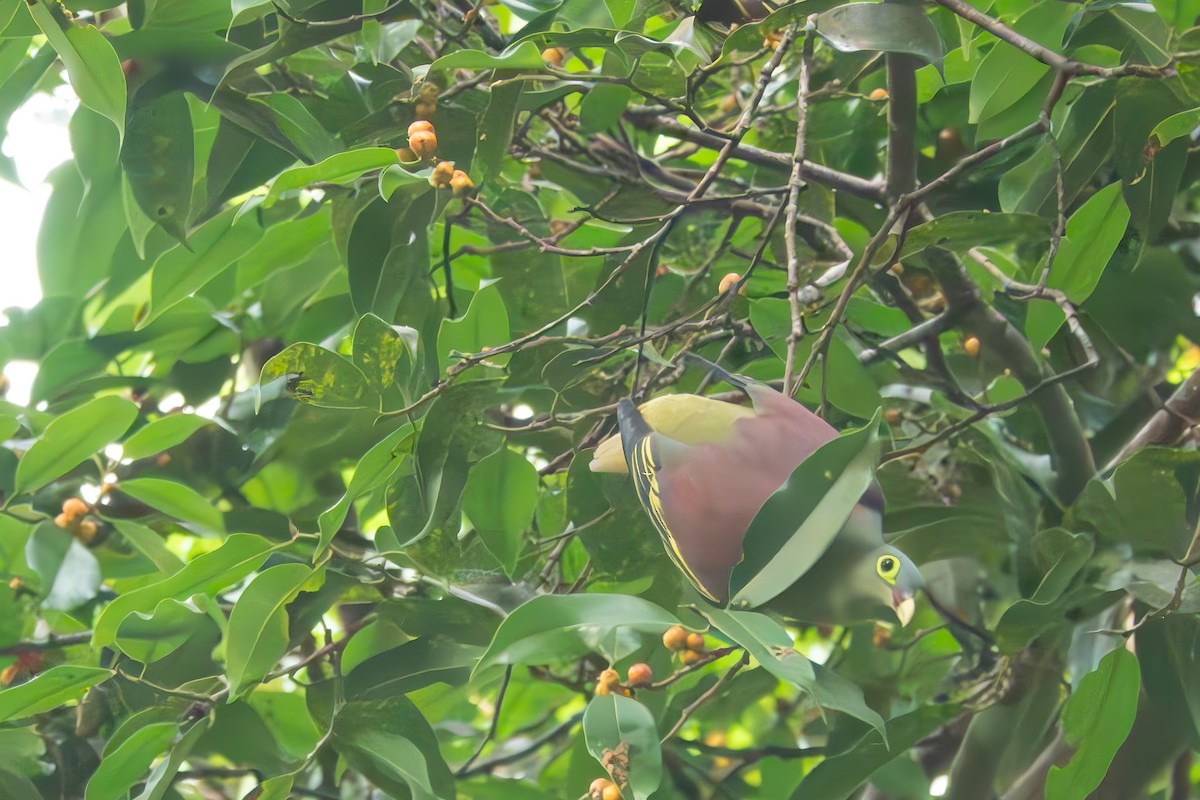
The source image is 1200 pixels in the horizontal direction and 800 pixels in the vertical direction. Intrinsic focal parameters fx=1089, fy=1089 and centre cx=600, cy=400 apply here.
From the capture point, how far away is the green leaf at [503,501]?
831 mm

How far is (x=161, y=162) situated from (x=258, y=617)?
1.22ft

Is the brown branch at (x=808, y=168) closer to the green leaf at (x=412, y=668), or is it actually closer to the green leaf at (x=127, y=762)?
the green leaf at (x=412, y=668)

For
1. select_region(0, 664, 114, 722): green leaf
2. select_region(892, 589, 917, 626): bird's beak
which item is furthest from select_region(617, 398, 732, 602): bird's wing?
select_region(0, 664, 114, 722): green leaf

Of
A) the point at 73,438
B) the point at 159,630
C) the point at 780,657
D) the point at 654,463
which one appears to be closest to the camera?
the point at 780,657

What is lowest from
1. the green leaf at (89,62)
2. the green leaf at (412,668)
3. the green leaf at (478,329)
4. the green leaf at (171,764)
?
the green leaf at (412,668)

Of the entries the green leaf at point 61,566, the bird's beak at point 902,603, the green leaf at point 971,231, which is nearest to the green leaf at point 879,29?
the green leaf at point 971,231

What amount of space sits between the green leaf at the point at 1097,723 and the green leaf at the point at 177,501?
0.75 meters

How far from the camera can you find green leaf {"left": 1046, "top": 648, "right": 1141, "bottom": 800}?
2.65 feet

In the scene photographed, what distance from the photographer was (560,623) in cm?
56

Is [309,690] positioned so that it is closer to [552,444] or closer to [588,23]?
[552,444]

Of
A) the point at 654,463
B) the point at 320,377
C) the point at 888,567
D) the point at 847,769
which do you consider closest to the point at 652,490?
the point at 654,463

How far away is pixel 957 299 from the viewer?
102 centimetres

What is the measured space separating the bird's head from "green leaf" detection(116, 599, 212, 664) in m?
0.50

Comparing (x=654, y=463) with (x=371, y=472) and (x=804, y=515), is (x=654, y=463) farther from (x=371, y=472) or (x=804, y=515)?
(x=371, y=472)
